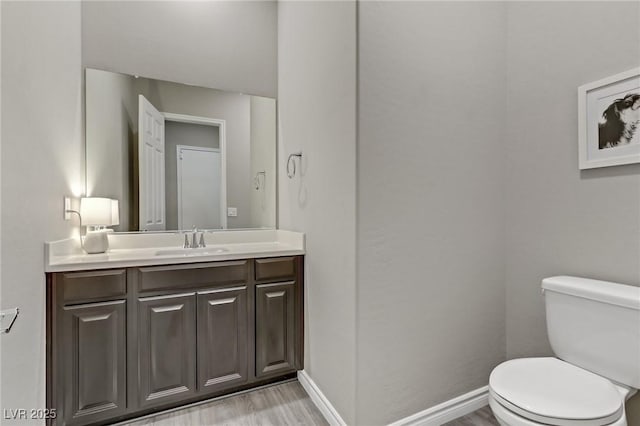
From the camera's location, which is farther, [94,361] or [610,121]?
[94,361]

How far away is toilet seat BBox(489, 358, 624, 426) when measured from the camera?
1.07 metres

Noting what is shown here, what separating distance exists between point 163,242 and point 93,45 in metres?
1.37

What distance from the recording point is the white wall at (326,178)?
4.86 feet

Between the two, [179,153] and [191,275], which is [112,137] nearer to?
[179,153]

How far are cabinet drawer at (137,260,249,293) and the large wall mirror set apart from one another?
62cm

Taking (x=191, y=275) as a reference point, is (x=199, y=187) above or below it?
above

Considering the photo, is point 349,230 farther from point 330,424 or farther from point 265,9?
point 265,9

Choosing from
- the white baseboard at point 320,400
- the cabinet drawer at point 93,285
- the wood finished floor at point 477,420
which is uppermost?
the cabinet drawer at point 93,285

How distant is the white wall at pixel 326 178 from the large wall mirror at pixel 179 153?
322mm

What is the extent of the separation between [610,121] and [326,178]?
1368 millimetres

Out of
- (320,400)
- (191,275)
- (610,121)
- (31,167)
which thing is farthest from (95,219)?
(610,121)

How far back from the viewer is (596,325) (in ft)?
4.40

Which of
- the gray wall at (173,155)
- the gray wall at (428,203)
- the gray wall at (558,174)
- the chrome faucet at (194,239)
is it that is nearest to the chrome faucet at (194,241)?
the chrome faucet at (194,239)

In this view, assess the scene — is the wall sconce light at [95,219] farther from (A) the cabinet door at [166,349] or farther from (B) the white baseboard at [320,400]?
(B) the white baseboard at [320,400]
